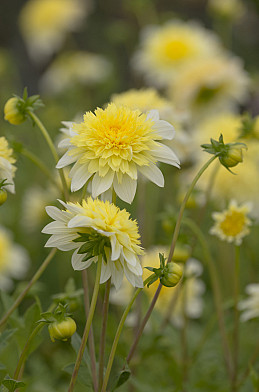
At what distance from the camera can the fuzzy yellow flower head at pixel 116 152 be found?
0.70m

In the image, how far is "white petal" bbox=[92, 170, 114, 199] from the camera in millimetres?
686

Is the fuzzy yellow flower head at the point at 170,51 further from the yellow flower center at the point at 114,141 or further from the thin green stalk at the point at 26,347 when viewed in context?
the thin green stalk at the point at 26,347

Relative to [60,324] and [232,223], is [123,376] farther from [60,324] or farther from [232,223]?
[232,223]

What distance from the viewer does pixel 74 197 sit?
1.78 meters

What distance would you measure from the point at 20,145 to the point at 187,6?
379 cm

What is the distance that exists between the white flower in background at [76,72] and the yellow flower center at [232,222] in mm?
2234

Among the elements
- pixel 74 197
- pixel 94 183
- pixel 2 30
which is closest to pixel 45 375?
pixel 74 197

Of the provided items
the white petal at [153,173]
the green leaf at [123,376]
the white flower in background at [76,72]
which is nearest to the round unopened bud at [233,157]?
the white petal at [153,173]

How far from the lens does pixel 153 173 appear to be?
0.72 metres

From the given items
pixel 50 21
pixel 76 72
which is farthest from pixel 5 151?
pixel 50 21

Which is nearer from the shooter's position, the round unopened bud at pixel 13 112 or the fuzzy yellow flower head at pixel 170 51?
the round unopened bud at pixel 13 112

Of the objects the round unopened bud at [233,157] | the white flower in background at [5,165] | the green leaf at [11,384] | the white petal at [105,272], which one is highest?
the round unopened bud at [233,157]

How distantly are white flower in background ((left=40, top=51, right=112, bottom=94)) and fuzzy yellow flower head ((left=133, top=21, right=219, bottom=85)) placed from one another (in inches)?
26.8

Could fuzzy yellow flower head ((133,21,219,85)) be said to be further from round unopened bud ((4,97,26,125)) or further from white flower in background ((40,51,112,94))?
round unopened bud ((4,97,26,125))
